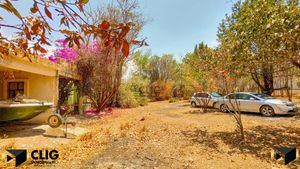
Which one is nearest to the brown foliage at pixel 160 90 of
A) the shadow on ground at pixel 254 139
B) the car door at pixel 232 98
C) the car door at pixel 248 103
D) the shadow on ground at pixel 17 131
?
the car door at pixel 248 103

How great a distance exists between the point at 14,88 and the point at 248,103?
14.6 m

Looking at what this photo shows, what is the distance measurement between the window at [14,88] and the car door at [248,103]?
1392 centimetres

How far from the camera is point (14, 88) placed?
10867 millimetres

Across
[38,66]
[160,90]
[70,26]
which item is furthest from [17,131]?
[160,90]

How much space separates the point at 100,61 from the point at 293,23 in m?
Result: 11.5

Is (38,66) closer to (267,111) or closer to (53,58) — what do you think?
(53,58)

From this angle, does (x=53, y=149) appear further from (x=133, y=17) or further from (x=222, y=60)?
(x=133, y=17)

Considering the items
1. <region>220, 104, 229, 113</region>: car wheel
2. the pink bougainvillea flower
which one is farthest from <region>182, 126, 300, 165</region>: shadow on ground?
the pink bougainvillea flower

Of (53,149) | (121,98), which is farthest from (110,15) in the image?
(53,149)

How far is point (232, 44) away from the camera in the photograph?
643cm

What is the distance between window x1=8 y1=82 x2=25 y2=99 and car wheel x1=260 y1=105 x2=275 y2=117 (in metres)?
14.5

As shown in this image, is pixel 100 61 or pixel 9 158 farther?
pixel 100 61

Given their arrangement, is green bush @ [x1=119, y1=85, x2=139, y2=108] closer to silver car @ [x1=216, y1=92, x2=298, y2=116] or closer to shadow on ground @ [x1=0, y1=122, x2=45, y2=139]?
silver car @ [x1=216, y1=92, x2=298, y2=116]

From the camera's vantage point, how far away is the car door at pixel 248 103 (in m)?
13.1
